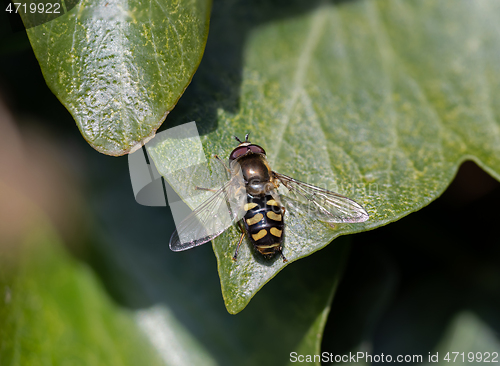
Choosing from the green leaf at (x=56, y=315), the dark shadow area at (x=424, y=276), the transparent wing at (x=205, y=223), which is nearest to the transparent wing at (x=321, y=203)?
the transparent wing at (x=205, y=223)

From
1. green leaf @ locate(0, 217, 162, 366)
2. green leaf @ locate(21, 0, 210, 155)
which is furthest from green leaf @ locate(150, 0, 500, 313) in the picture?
green leaf @ locate(0, 217, 162, 366)

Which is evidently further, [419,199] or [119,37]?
[419,199]

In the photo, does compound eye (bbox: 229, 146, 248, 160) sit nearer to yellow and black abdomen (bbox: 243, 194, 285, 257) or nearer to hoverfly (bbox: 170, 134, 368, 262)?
hoverfly (bbox: 170, 134, 368, 262)

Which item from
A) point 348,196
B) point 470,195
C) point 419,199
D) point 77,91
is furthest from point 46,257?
point 470,195

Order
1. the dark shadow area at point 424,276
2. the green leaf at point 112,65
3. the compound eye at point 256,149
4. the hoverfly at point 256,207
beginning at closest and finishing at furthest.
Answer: the green leaf at point 112,65
the hoverfly at point 256,207
the compound eye at point 256,149
the dark shadow area at point 424,276

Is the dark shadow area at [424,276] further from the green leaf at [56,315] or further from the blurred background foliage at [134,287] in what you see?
the green leaf at [56,315]

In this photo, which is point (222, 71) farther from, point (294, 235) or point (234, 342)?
point (234, 342)
